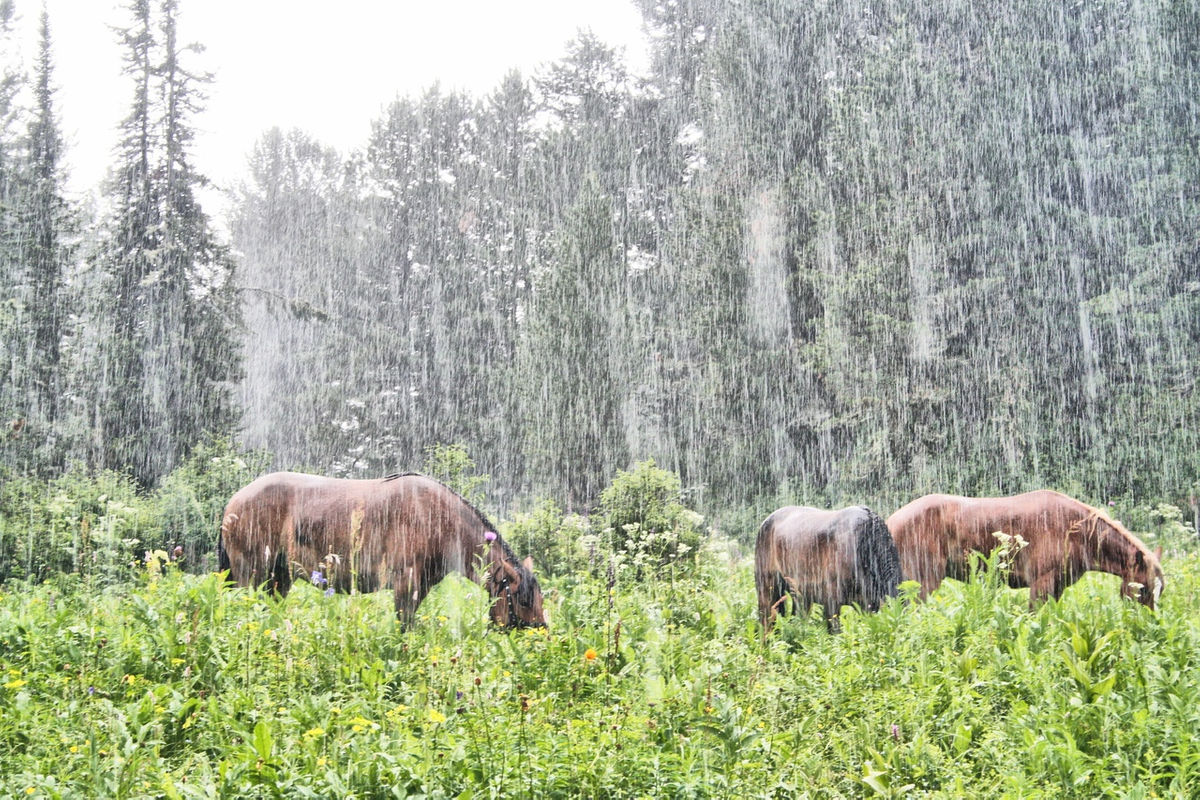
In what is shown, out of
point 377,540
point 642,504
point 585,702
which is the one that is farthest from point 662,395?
point 585,702

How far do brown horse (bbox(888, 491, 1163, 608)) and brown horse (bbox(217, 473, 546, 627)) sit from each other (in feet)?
14.5

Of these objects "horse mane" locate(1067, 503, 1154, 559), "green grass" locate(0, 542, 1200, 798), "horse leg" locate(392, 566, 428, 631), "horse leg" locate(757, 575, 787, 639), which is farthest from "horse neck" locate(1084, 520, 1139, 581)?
"horse leg" locate(392, 566, 428, 631)

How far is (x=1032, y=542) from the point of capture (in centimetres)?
852

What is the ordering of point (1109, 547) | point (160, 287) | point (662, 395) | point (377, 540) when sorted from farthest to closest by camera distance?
point (662, 395), point (160, 287), point (1109, 547), point (377, 540)

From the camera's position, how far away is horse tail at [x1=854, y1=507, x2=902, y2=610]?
7.63 meters

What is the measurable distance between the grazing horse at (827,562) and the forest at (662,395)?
2.87 feet

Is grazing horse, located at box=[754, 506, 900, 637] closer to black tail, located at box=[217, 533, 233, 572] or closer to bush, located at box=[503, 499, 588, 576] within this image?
bush, located at box=[503, 499, 588, 576]

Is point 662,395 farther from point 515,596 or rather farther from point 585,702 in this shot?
point 585,702

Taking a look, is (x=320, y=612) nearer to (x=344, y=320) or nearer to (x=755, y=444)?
(x=755, y=444)

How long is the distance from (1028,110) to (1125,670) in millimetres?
19994

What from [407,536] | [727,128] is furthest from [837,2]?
[407,536]

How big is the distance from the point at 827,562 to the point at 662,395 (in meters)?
16.7

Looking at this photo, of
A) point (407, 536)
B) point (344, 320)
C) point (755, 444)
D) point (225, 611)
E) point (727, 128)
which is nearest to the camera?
point (225, 611)

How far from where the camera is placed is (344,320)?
33500 mm
